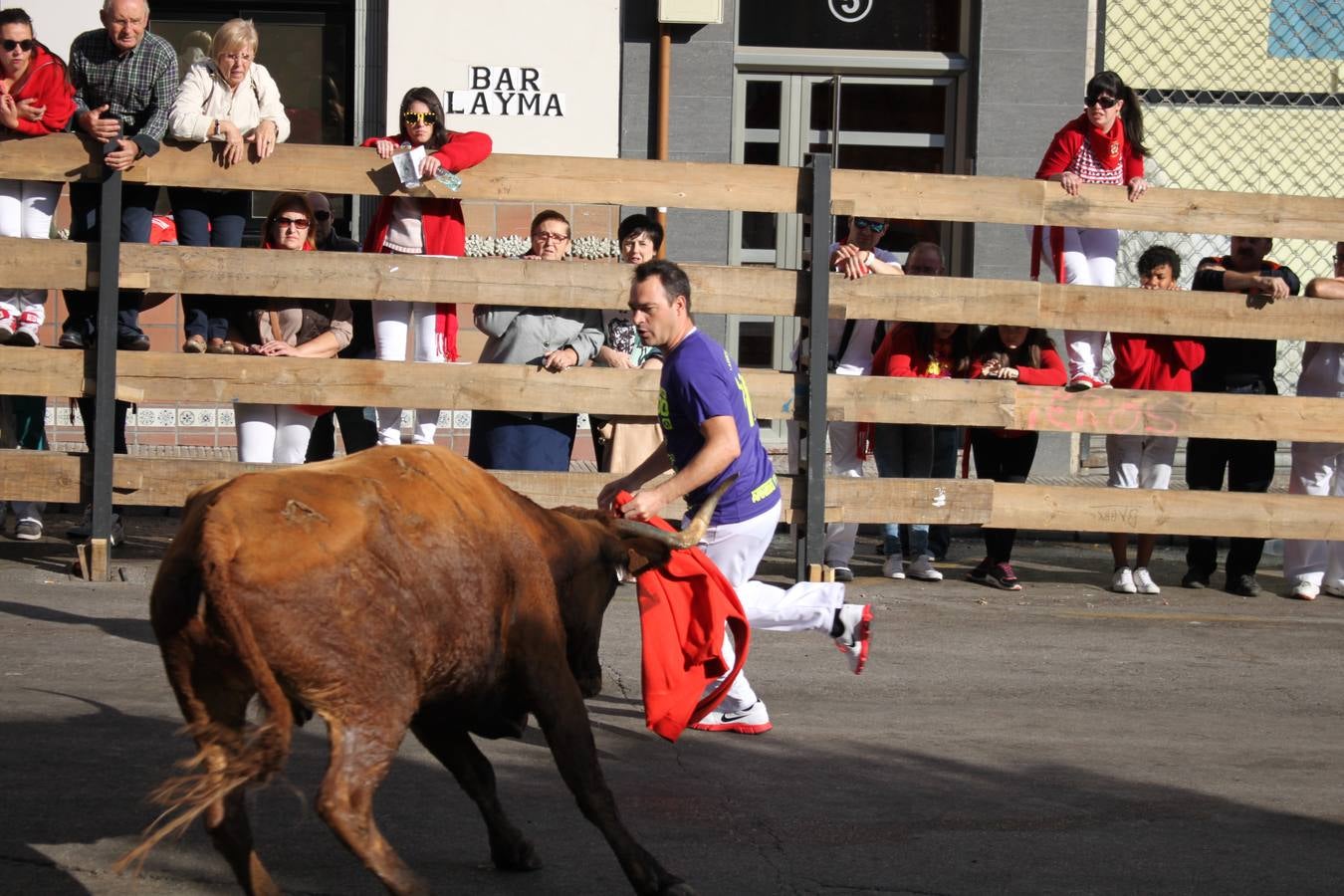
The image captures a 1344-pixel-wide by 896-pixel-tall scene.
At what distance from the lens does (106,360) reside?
345 inches

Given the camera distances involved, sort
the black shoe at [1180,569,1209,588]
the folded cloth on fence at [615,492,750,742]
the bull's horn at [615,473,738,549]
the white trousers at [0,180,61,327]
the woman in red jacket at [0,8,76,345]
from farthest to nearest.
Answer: the black shoe at [1180,569,1209,588], the white trousers at [0,180,61,327], the woman in red jacket at [0,8,76,345], the folded cloth on fence at [615,492,750,742], the bull's horn at [615,473,738,549]

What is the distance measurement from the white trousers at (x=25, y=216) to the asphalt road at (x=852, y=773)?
1.47 meters

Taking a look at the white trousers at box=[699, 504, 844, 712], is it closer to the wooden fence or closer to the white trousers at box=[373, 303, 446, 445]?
the wooden fence

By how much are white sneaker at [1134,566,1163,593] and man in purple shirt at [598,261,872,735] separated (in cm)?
383

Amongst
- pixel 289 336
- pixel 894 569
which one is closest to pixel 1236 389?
pixel 894 569

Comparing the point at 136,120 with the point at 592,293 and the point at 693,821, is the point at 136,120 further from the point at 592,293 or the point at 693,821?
the point at 693,821

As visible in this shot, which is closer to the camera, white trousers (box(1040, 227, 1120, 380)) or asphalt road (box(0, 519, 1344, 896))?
asphalt road (box(0, 519, 1344, 896))

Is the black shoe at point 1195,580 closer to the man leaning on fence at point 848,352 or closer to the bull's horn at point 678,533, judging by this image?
the man leaning on fence at point 848,352

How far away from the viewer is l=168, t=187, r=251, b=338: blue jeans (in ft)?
30.0

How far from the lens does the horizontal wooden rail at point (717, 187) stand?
28.9 feet

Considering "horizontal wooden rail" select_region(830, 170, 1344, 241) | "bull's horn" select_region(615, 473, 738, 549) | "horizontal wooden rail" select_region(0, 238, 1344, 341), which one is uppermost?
"horizontal wooden rail" select_region(830, 170, 1344, 241)

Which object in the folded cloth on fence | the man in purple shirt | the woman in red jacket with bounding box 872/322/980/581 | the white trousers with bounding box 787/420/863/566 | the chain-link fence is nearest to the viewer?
the folded cloth on fence

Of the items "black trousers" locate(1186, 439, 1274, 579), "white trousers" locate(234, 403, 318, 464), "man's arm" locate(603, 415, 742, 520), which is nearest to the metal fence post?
"white trousers" locate(234, 403, 318, 464)

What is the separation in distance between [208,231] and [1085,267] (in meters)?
5.03
